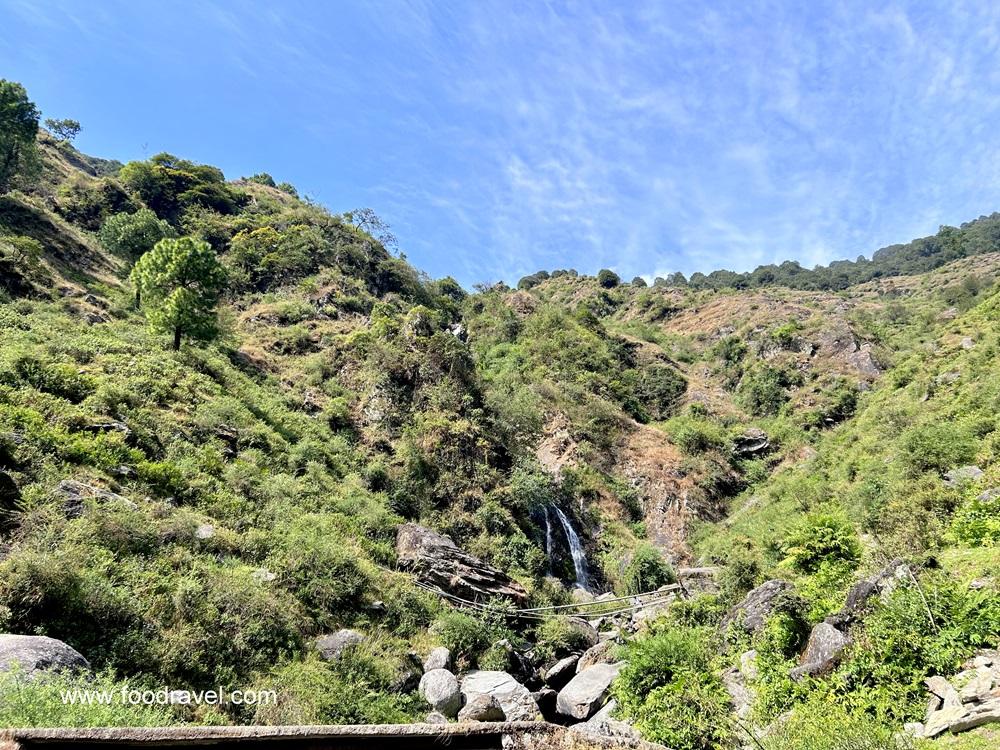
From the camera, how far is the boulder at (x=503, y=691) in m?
11.2

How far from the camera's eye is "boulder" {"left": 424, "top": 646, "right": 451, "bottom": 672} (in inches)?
480

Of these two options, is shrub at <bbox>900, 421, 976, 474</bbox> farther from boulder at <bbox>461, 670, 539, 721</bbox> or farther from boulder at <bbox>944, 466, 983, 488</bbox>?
boulder at <bbox>461, 670, 539, 721</bbox>

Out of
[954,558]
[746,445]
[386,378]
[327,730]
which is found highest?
[746,445]

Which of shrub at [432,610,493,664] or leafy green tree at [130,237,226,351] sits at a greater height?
leafy green tree at [130,237,226,351]

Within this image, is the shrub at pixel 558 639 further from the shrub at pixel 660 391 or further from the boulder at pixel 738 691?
the shrub at pixel 660 391

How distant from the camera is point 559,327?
4659 cm

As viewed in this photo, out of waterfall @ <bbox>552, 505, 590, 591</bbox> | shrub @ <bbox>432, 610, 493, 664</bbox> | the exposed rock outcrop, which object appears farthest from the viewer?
waterfall @ <bbox>552, 505, 590, 591</bbox>

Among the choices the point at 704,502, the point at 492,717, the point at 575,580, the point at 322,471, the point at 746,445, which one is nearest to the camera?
the point at 492,717

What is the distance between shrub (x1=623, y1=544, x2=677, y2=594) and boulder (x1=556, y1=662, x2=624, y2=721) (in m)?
9.21

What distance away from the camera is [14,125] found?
31.2 meters

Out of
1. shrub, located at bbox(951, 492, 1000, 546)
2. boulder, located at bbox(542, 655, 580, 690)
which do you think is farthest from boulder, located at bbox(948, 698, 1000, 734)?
boulder, located at bbox(542, 655, 580, 690)

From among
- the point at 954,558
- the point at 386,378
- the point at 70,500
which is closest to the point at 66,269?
the point at 386,378

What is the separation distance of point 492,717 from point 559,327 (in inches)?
1669

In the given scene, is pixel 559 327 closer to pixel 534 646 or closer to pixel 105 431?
pixel 534 646
